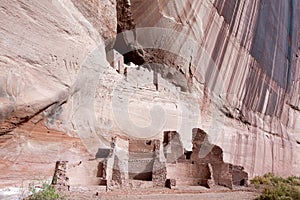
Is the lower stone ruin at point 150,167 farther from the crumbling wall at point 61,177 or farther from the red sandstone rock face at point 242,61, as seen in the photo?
the red sandstone rock face at point 242,61

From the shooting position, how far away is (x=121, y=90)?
393 inches

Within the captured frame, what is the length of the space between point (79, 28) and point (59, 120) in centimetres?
216

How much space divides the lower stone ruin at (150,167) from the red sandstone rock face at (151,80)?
15.4 inches

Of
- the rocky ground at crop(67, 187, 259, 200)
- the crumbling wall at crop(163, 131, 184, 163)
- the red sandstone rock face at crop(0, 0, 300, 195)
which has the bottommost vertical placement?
the rocky ground at crop(67, 187, 259, 200)

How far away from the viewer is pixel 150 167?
29.6 feet

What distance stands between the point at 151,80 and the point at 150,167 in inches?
129

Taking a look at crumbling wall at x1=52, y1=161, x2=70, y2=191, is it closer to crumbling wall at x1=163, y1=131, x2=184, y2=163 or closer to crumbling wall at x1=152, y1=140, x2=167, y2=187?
crumbling wall at x1=152, y1=140, x2=167, y2=187

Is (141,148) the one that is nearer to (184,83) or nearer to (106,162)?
(106,162)

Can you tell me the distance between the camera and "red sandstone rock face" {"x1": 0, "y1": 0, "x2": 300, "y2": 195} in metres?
6.43

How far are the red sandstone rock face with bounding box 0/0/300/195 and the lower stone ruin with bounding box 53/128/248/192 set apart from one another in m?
0.39

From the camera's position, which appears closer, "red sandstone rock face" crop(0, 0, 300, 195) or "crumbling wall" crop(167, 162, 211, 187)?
"red sandstone rock face" crop(0, 0, 300, 195)

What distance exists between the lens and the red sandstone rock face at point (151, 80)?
6.43 m

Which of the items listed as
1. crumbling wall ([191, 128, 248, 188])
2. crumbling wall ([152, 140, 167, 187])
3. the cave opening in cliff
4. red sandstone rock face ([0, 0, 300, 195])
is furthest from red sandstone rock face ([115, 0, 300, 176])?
crumbling wall ([152, 140, 167, 187])

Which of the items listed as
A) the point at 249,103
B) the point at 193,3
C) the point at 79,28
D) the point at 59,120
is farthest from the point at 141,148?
the point at 249,103
